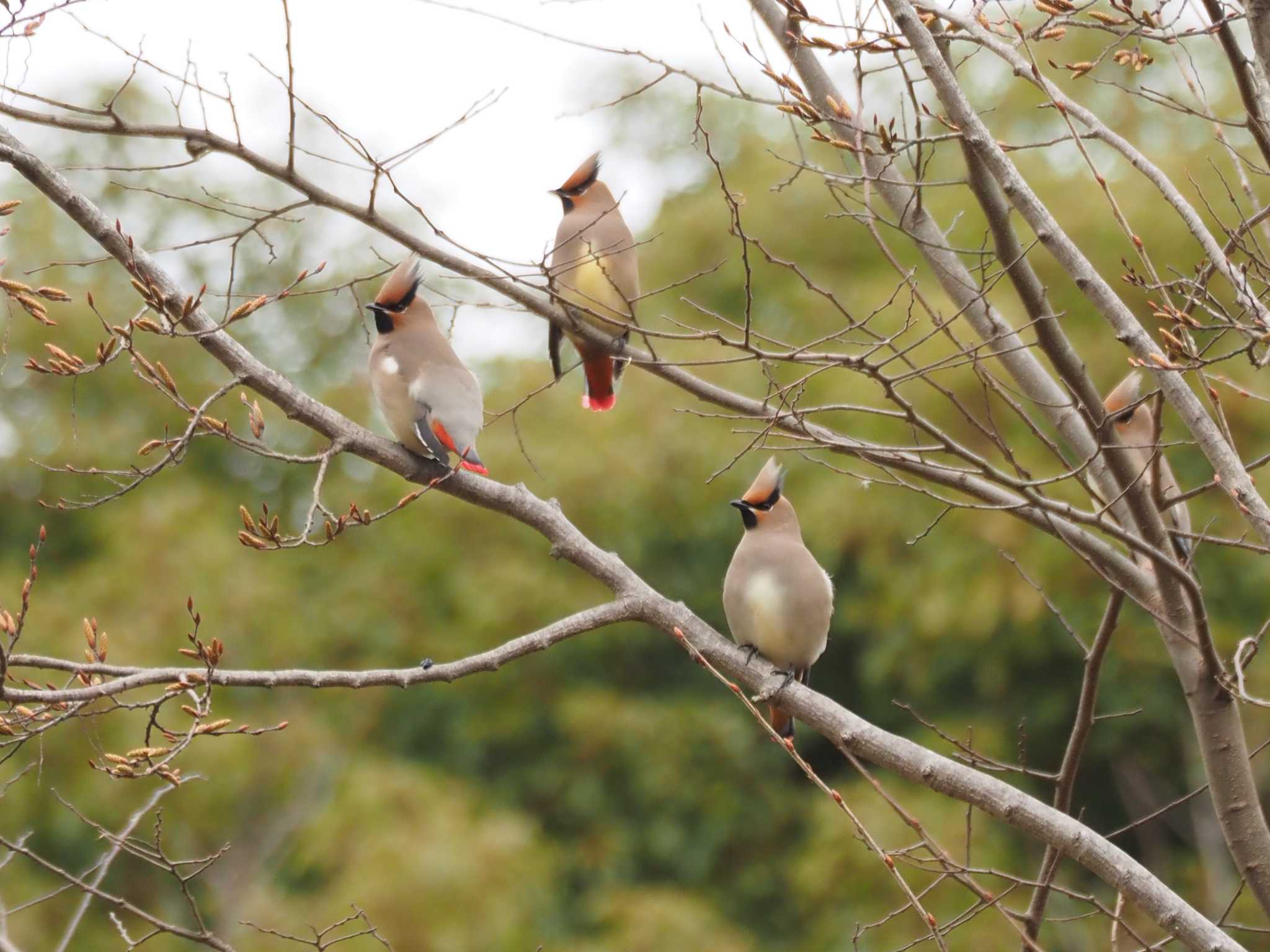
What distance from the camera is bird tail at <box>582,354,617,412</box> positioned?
4.77m

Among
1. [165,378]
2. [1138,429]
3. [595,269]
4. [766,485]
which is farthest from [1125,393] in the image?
[165,378]

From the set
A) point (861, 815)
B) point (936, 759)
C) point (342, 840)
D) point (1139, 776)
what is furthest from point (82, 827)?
point (936, 759)

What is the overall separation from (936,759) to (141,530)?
28.8ft

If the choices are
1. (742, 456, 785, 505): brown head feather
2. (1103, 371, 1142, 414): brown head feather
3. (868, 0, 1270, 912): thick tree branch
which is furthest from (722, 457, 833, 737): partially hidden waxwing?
(1103, 371, 1142, 414): brown head feather

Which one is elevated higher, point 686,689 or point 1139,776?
point 686,689

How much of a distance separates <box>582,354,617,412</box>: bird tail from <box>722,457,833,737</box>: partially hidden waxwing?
583 millimetres

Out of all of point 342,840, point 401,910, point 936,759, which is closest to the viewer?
point 936,759

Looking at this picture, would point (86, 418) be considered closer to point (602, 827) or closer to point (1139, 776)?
point (602, 827)

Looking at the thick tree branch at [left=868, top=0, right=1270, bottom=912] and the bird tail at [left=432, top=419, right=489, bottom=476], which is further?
the bird tail at [left=432, top=419, right=489, bottom=476]

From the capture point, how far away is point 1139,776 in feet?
27.4

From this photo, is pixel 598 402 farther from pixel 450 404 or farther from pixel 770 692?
pixel 770 692

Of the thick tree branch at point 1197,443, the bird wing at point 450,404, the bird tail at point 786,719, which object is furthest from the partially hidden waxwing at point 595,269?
the thick tree branch at point 1197,443

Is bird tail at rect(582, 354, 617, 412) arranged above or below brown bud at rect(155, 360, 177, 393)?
above

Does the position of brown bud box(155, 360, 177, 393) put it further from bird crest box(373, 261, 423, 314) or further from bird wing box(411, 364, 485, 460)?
bird crest box(373, 261, 423, 314)
